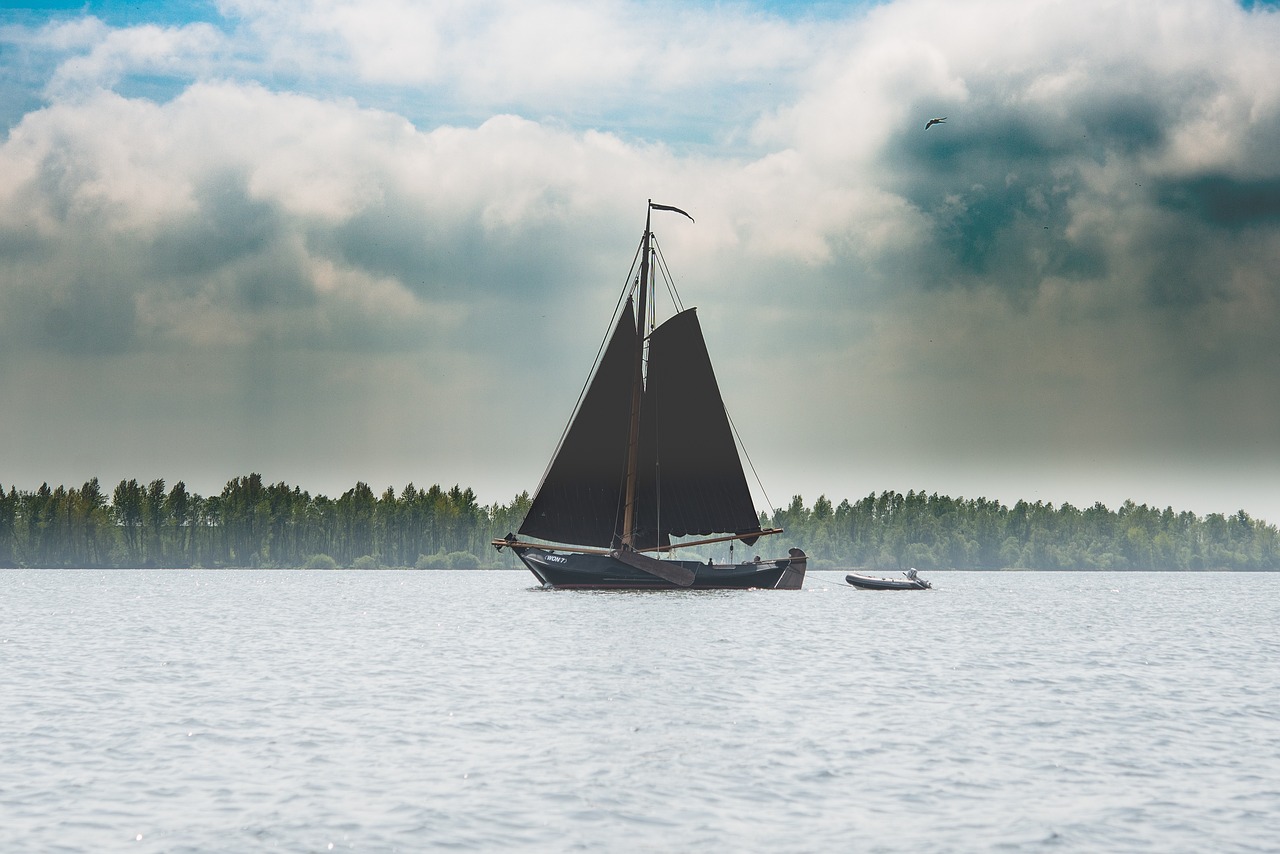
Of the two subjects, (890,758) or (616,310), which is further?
(616,310)

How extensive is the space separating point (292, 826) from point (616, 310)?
203 ft

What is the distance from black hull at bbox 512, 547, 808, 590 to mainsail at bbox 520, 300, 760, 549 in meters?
3.07

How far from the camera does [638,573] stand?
81.2 metres

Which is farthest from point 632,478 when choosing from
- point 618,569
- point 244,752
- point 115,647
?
point 244,752

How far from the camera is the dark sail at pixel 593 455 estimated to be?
3071 inches

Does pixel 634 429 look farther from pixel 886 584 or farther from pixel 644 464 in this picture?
pixel 886 584

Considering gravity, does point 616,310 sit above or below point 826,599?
above

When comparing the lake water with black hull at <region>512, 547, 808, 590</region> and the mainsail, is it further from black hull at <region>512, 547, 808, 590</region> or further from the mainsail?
black hull at <region>512, 547, 808, 590</region>

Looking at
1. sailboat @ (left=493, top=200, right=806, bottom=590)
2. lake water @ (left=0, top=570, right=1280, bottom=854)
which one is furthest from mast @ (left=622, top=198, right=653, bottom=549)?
lake water @ (left=0, top=570, right=1280, bottom=854)

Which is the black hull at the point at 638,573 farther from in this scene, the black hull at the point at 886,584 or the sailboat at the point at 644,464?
the black hull at the point at 886,584

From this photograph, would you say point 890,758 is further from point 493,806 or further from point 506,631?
point 506,631

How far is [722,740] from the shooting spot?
2514 centimetres

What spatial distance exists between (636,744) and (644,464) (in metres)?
55.3

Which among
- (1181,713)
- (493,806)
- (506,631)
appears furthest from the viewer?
(506,631)
